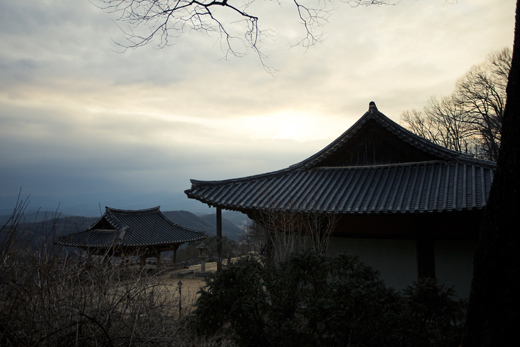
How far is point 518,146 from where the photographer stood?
2.07 metres

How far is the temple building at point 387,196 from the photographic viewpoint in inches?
273

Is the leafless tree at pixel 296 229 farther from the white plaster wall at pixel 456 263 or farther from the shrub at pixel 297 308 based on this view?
the shrub at pixel 297 308

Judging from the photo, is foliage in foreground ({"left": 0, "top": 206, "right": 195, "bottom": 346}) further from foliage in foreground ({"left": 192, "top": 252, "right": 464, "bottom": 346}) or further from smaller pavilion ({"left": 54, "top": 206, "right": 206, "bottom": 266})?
smaller pavilion ({"left": 54, "top": 206, "right": 206, "bottom": 266})

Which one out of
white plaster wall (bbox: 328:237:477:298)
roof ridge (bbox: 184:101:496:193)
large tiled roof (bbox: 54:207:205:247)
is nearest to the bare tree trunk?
white plaster wall (bbox: 328:237:477:298)

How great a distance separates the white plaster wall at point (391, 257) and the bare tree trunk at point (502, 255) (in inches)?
228

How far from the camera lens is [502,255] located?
6.59 ft

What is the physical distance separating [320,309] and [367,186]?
209 inches

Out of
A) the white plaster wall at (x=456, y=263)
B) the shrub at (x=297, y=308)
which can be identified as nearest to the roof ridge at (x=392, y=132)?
the white plaster wall at (x=456, y=263)

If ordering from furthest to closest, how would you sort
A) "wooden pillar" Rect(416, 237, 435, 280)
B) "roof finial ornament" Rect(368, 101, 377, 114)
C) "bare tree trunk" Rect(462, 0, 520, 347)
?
1. "roof finial ornament" Rect(368, 101, 377, 114)
2. "wooden pillar" Rect(416, 237, 435, 280)
3. "bare tree trunk" Rect(462, 0, 520, 347)

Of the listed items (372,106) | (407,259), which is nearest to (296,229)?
(407,259)

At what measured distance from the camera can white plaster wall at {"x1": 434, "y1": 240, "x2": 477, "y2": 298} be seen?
7.06 m

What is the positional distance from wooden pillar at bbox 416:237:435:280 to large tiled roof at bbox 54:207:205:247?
17251 millimetres

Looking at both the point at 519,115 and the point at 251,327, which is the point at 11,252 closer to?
the point at 251,327

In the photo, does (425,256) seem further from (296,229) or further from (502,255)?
(502,255)
